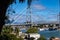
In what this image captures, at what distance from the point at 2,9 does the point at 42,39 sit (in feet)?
70.7

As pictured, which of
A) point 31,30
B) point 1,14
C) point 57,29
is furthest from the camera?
point 57,29

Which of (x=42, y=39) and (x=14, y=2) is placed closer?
(x=14, y=2)

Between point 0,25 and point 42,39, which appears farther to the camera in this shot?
point 42,39

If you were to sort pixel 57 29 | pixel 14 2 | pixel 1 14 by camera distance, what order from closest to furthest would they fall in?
1. pixel 1 14
2. pixel 14 2
3. pixel 57 29

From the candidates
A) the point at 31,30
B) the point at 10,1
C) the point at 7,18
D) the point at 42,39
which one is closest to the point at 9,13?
the point at 7,18

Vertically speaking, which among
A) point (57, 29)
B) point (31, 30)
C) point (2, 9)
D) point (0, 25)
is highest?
point (2, 9)

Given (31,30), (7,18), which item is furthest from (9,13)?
(31,30)

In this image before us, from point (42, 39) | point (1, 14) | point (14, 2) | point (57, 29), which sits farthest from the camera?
point (57, 29)

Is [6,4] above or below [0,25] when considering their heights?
above

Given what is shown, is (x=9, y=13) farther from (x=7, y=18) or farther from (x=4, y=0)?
(x=4, y=0)

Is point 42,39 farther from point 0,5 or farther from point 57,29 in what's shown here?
point 57,29

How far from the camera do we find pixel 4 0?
237 inches

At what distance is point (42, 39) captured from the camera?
89.8 feet

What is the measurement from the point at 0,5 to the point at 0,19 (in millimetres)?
339
